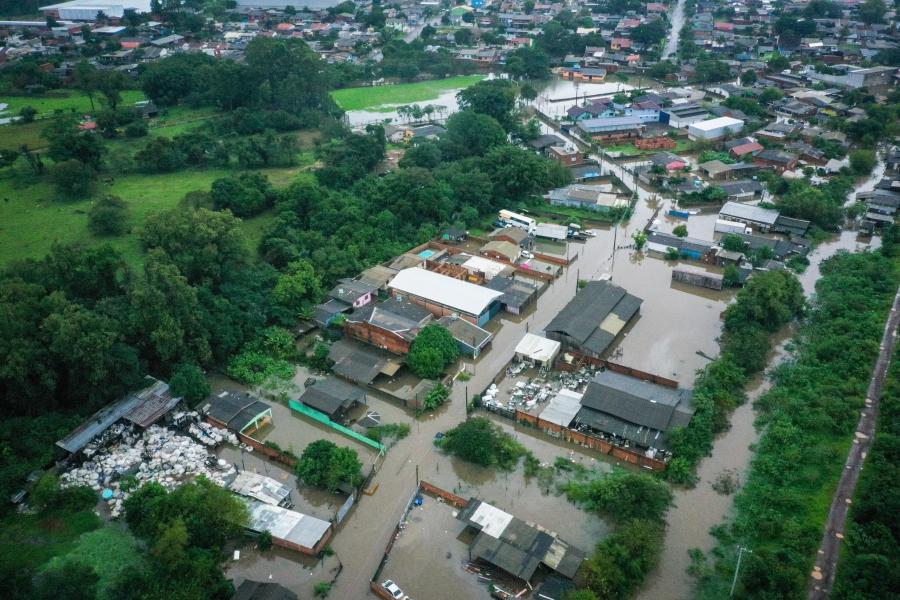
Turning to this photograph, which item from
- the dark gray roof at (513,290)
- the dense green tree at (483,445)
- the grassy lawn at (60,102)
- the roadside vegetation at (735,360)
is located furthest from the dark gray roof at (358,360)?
the grassy lawn at (60,102)

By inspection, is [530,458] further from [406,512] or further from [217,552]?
[217,552]

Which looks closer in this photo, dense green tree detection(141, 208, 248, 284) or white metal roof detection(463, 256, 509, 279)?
dense green tree detection(141, 208, 248, 284)

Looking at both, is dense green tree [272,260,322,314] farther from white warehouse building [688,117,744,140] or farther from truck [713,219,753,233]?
white warehouse building [688,117,744,140]

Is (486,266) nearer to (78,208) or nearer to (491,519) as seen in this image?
(491,519)

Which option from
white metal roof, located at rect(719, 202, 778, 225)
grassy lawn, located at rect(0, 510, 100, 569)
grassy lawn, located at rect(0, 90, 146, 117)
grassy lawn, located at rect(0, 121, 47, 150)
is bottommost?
grassy lawn, located at rect(0, 510, 100, 569)

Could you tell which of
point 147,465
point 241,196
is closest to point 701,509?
point 147,465

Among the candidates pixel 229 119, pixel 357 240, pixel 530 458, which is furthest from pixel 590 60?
pixel 530 458

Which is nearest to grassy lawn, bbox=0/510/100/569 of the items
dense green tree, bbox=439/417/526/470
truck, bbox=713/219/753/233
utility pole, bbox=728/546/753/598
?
dense green tree, bbox=439/417/526/470
